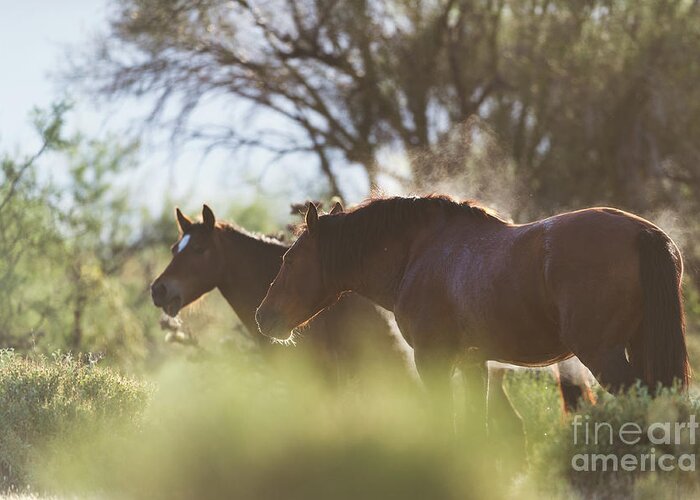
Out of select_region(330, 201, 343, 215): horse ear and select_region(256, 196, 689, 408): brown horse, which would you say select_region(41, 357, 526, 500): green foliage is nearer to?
select_region(256, 196, 689, 408): brown horse

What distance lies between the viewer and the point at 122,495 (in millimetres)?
6770

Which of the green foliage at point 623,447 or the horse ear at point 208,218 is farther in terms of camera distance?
the horse ear at point 208,218

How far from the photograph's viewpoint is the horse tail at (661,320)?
5547mm

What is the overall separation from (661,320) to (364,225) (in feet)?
8.16

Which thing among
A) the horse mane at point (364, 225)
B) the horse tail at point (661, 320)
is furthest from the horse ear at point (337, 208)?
the horse tail at point (661, 320)

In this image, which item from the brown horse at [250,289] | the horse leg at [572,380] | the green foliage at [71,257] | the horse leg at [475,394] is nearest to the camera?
the horse leg at [475,394]

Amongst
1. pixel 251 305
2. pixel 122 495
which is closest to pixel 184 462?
pixel 122 495

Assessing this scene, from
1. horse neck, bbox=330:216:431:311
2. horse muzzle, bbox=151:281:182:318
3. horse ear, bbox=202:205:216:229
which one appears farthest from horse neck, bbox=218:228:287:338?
horse neck, bbox=330:216:431:311

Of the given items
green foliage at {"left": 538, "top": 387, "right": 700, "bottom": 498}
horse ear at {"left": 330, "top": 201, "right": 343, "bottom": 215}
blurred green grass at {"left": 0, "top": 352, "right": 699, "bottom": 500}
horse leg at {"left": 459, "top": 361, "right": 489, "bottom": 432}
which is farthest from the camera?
horse ear at {"left": 330, "top": 201, "right": 343, "bottom": 215}

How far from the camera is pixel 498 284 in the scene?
620 centimetres

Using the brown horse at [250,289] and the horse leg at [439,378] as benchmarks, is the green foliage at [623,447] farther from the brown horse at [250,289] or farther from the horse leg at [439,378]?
the brown horse at [250,289]

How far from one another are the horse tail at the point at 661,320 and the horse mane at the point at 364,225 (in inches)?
76.2

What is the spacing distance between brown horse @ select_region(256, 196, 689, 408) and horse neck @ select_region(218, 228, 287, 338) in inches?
75.4

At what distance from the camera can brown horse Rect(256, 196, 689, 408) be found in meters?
5.65
